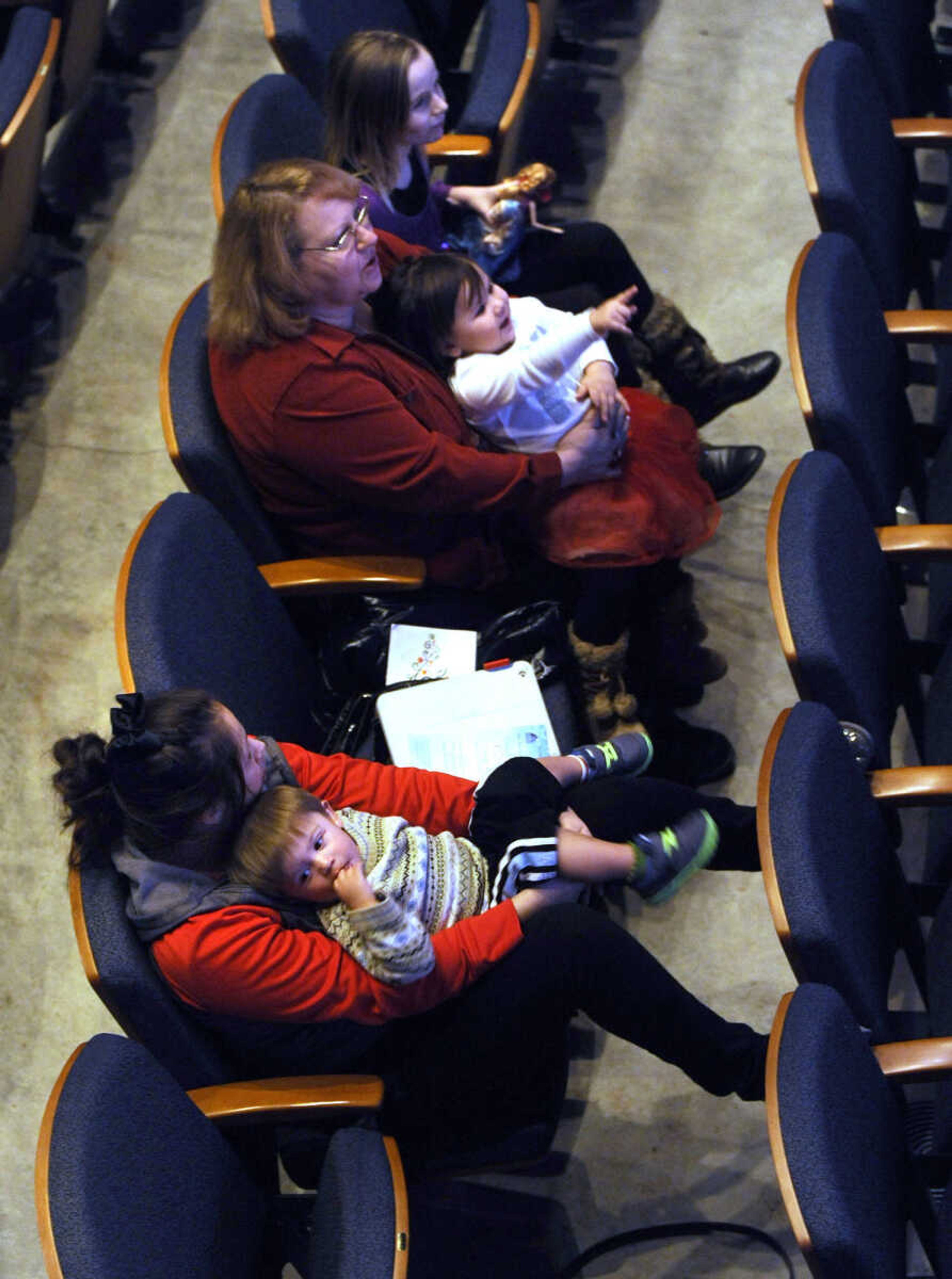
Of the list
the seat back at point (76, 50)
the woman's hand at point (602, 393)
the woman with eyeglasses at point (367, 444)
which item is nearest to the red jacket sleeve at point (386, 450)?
the woman with eyeglasses at point (367, 444)

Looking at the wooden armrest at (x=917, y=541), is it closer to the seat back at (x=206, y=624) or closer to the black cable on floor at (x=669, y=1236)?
→ the seat back at (x=206, y=624)

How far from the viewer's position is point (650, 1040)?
198 centimetres

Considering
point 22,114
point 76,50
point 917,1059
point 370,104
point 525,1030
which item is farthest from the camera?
point 76,50

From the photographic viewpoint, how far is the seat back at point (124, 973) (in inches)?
65.7

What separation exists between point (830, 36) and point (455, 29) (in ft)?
3.93

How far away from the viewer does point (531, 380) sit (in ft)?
7.80

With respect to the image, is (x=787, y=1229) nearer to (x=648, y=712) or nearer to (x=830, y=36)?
(x=648, y=712)

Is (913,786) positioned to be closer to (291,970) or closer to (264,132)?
(291,970)

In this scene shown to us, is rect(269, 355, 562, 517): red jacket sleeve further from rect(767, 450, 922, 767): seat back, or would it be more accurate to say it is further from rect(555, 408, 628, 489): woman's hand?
rect(767, 450, 922, 767): seat back

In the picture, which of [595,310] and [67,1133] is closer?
[67,1133]

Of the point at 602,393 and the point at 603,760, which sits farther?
the point at 602,393

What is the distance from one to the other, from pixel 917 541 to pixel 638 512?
1.46 feet

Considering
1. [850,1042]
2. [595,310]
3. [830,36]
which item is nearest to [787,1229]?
[850,1042]

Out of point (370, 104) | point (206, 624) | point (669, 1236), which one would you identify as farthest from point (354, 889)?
point (370, 104)
